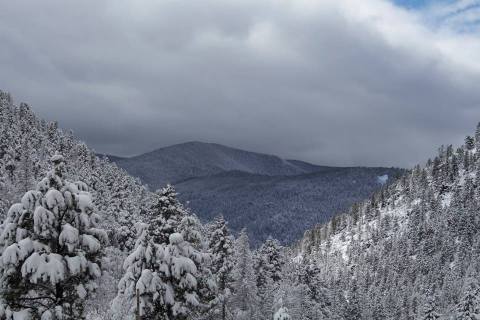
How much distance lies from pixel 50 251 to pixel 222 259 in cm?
2850

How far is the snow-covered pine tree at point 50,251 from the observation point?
16625 millimetres

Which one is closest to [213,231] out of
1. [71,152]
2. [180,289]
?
[180,289]

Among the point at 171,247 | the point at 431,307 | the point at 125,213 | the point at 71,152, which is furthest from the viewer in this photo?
the point at 71,152

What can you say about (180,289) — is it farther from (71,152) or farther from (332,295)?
(71,152)

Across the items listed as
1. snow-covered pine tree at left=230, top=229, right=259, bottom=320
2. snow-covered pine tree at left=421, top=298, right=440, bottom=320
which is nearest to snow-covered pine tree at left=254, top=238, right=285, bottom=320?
snow-covered pine tree at left=230, top=229, right=259, bottom=320

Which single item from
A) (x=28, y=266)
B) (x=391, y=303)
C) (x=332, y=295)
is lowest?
(x=391, y=303)

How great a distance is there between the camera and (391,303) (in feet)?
457

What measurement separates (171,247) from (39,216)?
25.7ft

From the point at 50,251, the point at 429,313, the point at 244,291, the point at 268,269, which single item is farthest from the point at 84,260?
the point at 429,313

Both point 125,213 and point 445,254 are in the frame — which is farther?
point 445,254

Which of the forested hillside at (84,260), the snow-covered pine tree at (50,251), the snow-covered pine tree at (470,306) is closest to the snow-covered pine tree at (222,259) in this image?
the forested hillside at (84,260)

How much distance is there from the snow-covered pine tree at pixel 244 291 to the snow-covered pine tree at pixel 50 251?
31256 millimetres

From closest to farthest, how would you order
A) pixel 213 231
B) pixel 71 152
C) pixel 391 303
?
pixel 213 231
pixel 391 303
pixel 71 152

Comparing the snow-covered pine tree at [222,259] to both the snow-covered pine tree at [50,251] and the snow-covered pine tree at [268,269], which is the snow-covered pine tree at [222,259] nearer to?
the snow-covered pine tree at [268,269]
